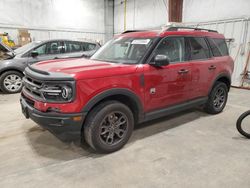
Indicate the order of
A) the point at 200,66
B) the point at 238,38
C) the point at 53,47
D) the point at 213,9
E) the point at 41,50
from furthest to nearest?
the point at 213,9, the point at 238,38, the point at 53,47, the point at 41,50, the point at 200,66

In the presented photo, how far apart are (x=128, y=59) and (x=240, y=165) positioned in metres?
1.97

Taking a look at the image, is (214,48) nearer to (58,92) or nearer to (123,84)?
(123,84)

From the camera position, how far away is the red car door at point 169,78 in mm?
2686

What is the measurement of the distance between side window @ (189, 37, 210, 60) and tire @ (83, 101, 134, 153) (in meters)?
1.64

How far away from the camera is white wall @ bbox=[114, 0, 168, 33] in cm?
966

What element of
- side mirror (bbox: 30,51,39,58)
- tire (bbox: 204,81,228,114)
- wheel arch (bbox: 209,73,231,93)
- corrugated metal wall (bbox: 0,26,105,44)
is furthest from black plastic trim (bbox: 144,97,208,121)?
corrugated metal wall (bbox: 0,26,105,44)

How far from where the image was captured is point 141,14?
10.9 m

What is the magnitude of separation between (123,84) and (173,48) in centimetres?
116

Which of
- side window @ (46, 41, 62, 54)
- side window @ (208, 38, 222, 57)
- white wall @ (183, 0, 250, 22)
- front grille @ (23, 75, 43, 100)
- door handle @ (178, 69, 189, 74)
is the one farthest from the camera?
white wall @ (183, 0, 250, 22)

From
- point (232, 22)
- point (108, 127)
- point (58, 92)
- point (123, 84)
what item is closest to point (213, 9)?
point (232, 22)

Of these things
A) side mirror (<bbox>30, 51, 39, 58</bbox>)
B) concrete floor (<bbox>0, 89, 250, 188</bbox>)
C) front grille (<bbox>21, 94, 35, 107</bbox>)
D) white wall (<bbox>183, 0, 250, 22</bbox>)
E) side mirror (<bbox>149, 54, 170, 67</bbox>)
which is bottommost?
concrete floor (<bbox>0, 89, 250, 188</bbox>)

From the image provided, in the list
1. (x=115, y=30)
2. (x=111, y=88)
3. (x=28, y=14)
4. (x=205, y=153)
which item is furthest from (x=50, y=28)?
(x=205, y=153)

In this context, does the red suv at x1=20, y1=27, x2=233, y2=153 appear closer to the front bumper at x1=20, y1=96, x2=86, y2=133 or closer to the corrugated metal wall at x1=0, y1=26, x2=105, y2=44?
the front bumper at x1=20, y1=96, x2=86, y2=133

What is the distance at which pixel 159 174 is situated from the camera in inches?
83.0
